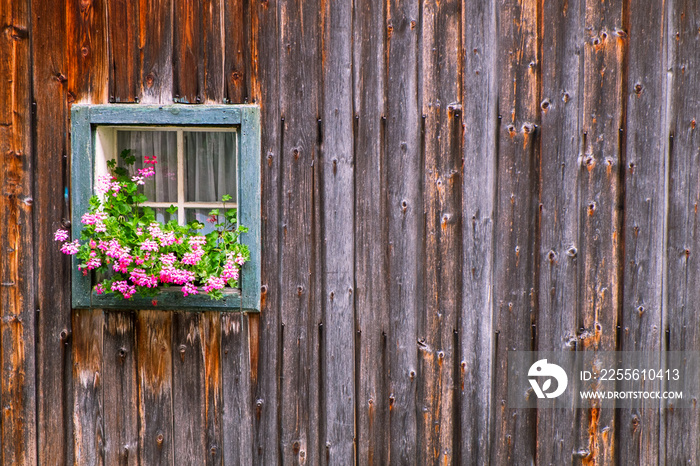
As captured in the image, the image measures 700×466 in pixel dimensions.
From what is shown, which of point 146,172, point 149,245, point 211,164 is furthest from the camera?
point 211,164

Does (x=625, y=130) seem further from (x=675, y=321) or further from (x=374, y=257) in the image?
(x=374, y=257)

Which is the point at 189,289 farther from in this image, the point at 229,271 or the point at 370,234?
the point at 370,234

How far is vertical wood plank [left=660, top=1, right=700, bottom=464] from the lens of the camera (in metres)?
2.40

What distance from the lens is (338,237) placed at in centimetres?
243

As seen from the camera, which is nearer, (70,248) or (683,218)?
(70,248)

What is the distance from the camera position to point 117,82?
241 cm

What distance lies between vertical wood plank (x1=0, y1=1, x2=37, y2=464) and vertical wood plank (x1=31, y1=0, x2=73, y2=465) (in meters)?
0.04

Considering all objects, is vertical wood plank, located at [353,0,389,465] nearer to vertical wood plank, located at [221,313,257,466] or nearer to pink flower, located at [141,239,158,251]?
vertical wood plank, located at [221,313,257,466]

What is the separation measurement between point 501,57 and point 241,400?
2028 mm

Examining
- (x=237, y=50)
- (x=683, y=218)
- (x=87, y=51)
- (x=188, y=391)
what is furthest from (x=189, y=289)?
(x=683, y=218)

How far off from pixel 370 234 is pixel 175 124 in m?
1.04

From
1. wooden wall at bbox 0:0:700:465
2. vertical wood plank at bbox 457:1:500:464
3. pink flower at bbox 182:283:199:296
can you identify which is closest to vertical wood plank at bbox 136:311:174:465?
wooden wall at bbox 0:0:700:465

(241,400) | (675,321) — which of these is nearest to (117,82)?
(241,400)

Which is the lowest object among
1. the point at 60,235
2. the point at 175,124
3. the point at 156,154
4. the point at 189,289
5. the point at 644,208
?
the point at 189,289
